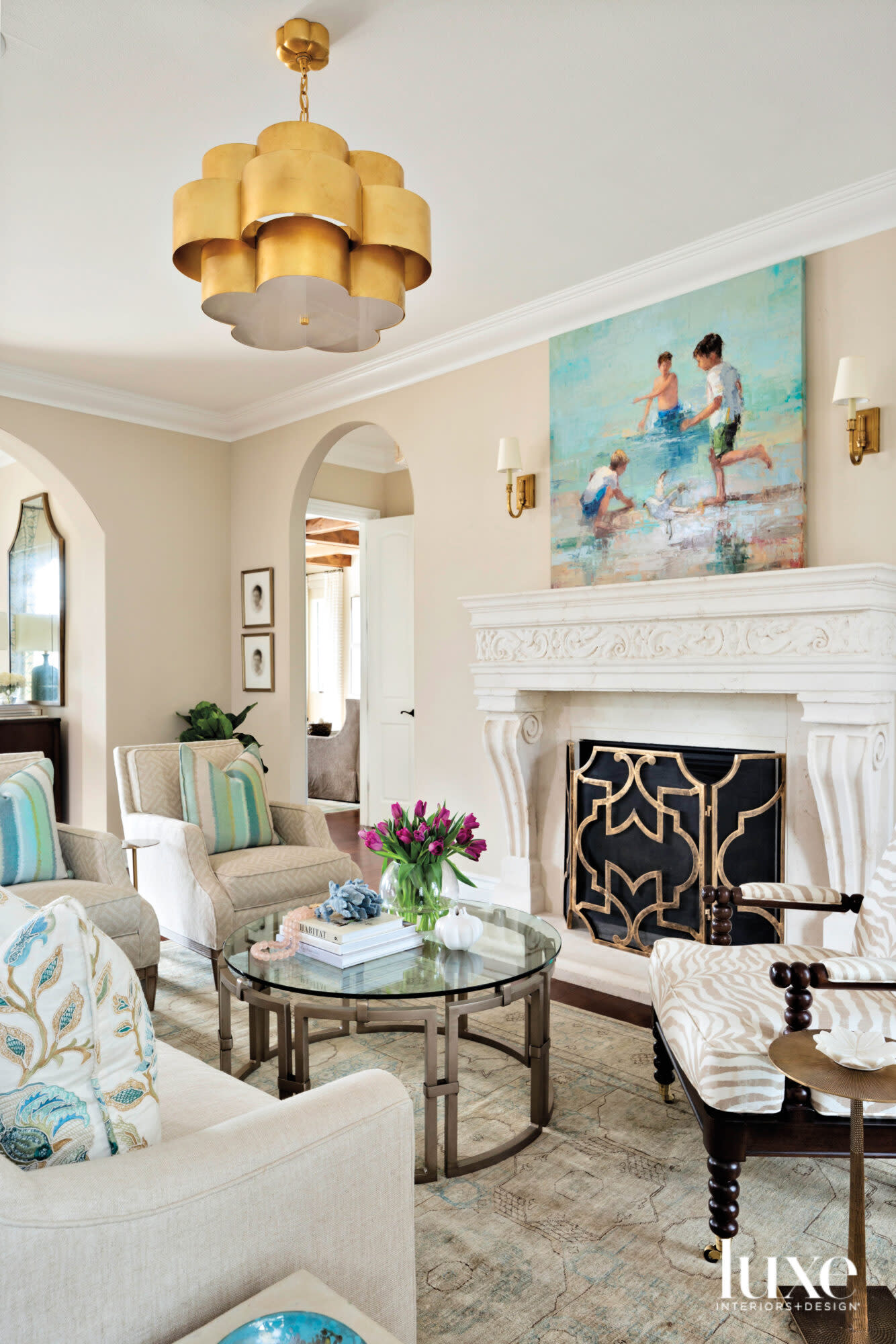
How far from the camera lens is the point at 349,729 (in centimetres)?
779

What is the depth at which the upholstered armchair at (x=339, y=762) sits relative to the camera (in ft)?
25.5

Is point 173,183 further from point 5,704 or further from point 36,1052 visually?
point 5,704

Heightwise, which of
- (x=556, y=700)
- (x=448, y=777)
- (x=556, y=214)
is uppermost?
(x=556, y=214)

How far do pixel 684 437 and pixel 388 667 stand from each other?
10.8 ft

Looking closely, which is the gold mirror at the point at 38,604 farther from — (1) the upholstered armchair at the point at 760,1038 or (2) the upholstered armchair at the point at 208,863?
(1) the upholstered armchair at the point at 760,1038

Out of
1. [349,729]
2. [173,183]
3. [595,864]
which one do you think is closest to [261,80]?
[173,183]

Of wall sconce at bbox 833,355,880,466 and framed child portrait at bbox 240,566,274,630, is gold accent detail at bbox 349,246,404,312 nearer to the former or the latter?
wall sconce at bbox 833,355,880,466

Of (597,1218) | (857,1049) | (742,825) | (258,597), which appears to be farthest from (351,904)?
(258,597)

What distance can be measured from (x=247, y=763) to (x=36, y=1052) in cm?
271

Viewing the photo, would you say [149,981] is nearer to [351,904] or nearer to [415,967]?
[351,904]

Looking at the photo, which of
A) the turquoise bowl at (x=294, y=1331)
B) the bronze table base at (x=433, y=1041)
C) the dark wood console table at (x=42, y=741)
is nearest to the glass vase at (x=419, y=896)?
the bronze table base at (x=433, y=1041)

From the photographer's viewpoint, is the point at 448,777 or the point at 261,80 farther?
the point at 448,777

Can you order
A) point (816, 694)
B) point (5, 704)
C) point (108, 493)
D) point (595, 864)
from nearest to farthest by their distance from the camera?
point (816, 694)
point (595, 864)
point (108, 493)
point (5, 704)

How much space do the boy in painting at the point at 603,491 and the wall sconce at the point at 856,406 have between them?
89 cm
